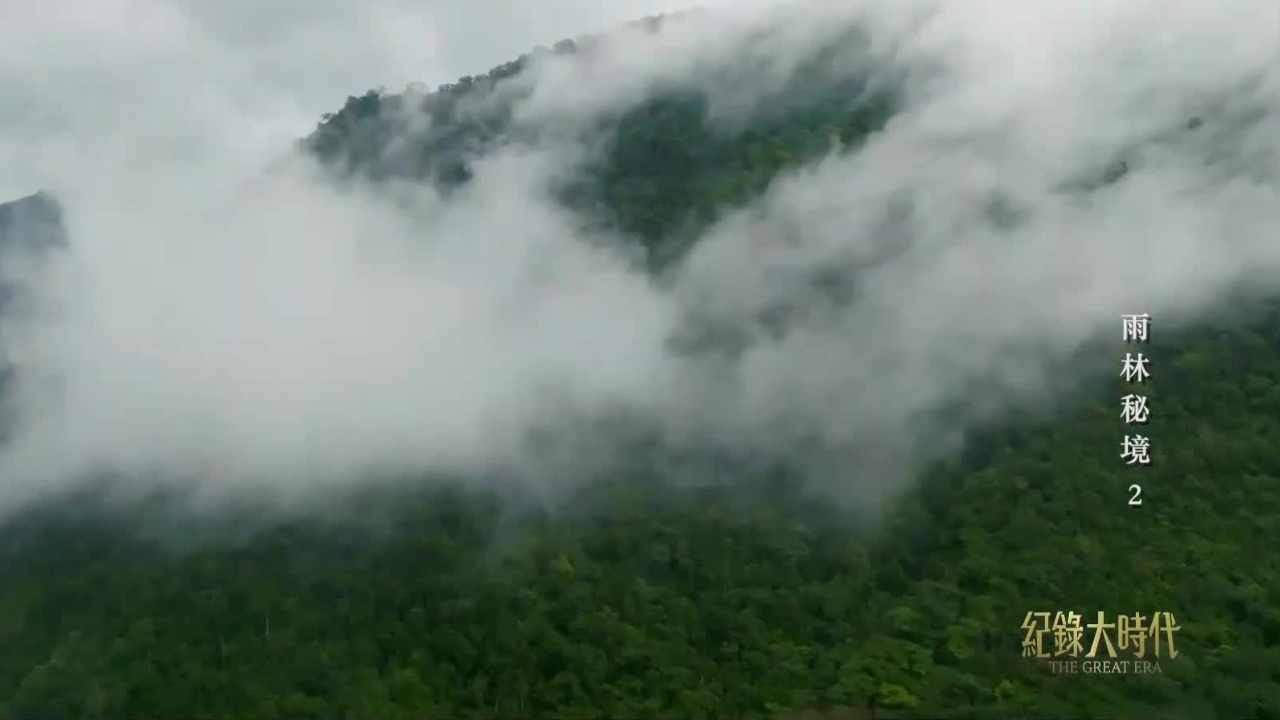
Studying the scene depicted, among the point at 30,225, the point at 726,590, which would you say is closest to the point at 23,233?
the point at 30,225

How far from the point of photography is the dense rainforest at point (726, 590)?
24781 mm

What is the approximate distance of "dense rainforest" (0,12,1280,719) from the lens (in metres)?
24.8

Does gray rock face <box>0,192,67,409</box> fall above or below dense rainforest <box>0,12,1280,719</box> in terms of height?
above

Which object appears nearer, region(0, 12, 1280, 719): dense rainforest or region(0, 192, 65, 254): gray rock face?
region(0, 12, 1280, 719): dense rainforest

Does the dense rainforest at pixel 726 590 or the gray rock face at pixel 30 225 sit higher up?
the gray rock face at pixel 30 225

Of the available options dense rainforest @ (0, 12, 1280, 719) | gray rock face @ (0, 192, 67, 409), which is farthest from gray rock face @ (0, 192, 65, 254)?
dense rainforest @ (0, 12, 1280, 719)

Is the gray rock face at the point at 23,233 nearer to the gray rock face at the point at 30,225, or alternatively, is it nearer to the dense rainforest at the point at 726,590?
the gray rock face at the point at 30,225

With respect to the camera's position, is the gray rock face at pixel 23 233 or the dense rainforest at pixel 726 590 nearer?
the dense rainforest at pixel 726 590

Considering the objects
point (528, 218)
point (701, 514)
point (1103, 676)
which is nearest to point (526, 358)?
point (528, 218)

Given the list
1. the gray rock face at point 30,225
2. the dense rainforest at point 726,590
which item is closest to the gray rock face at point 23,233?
the gray rock face at point 30,225

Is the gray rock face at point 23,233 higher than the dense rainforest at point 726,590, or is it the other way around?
the gray rock face at point 23,233

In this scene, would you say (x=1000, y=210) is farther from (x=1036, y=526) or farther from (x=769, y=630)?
(x=769, y=630)

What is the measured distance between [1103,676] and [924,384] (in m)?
14.3

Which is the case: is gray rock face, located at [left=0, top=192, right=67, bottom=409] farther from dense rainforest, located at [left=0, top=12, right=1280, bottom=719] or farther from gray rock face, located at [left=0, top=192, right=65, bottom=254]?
dense rainforest, located at [left=0, top=12, right=1280, bottom=719]
